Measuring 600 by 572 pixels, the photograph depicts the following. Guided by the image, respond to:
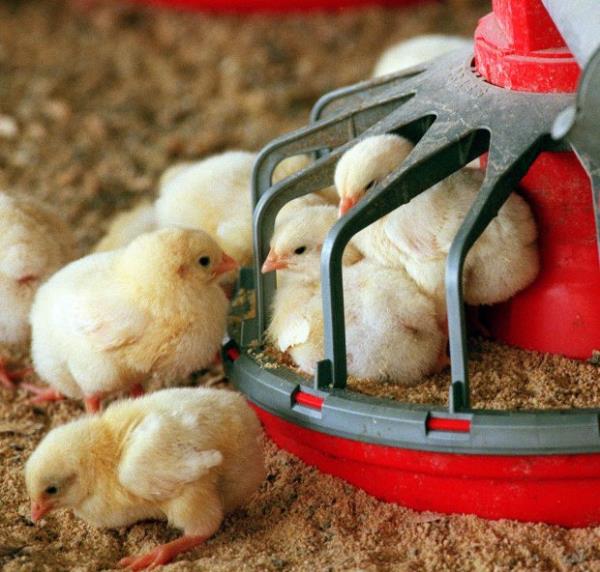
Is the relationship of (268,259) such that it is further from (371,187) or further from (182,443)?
(182,443)

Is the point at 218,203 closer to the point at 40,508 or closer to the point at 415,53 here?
the point at 415,53

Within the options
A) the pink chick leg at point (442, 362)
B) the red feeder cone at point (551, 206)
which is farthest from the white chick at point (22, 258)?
the red feeder cone at point (551, 206)

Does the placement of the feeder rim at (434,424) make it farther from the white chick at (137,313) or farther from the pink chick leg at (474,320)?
the pink chick leg at (474,320)

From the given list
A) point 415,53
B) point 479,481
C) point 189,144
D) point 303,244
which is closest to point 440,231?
point 303,244

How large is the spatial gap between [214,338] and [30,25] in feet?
13.9

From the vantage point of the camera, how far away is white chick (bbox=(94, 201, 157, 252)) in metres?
3.77

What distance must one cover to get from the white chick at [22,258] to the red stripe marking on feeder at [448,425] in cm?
145

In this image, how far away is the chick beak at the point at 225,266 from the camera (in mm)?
3211

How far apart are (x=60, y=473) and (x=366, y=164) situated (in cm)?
103

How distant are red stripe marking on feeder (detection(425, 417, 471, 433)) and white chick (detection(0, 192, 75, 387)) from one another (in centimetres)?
145

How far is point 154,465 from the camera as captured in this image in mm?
2605

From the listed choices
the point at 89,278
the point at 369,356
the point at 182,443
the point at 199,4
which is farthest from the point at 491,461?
the point at 199,4

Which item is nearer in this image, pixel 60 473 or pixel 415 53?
pixel 60 473

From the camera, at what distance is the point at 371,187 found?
292 centimetres
